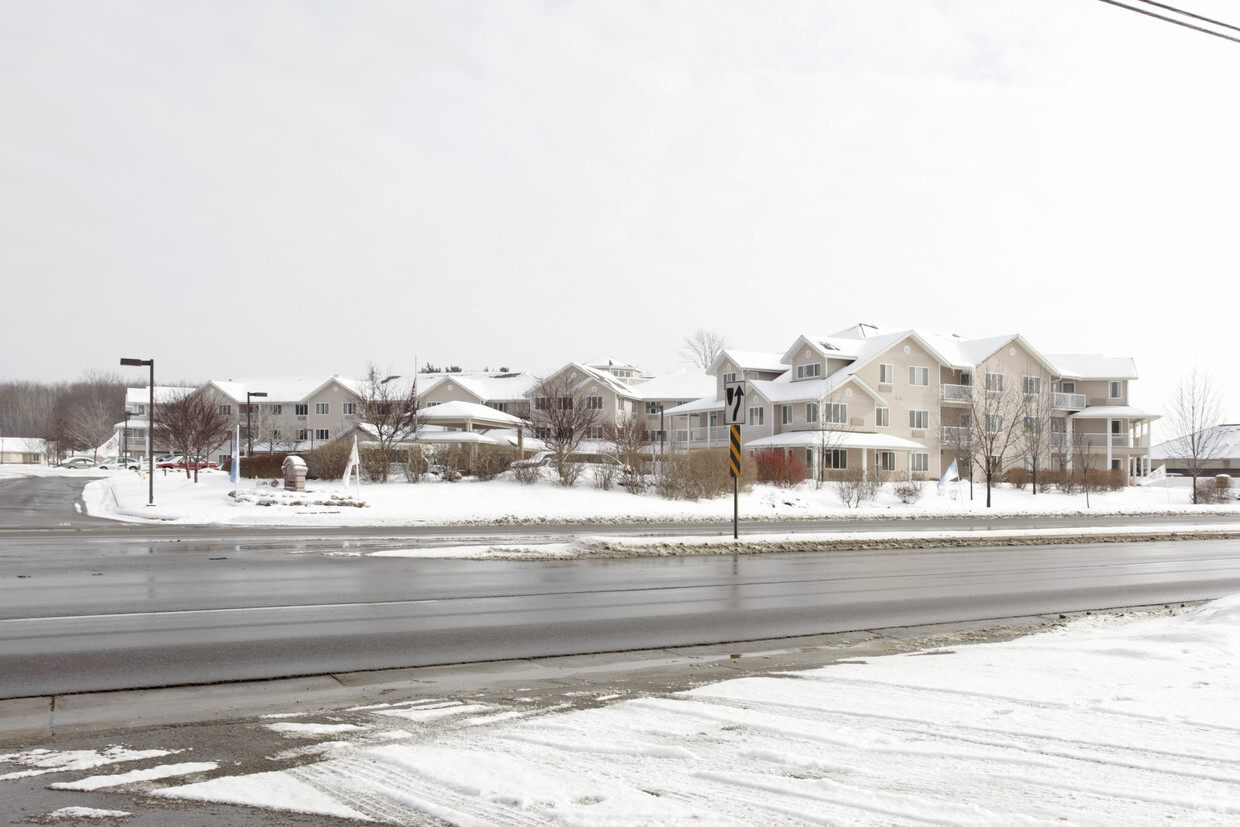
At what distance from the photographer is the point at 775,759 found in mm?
5188

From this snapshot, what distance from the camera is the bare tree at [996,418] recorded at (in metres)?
51.8

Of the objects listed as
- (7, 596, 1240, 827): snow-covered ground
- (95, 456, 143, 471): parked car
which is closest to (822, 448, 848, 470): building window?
(7, 596, 1240, 827): snow-covered ground

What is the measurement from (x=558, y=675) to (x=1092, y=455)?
2744 inches

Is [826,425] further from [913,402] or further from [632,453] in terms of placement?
[632,453]

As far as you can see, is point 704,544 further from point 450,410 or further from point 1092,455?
point 1092,455

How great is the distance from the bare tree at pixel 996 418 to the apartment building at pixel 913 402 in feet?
0.55

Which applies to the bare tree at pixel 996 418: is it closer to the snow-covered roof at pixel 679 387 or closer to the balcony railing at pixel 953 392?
the balcony railing at pixel 953 392

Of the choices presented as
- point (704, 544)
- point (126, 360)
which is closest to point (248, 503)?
point (126, 360)

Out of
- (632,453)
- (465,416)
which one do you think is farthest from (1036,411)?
(465,416)

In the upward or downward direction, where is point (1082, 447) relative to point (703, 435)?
downward

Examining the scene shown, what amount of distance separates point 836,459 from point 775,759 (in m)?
52.9

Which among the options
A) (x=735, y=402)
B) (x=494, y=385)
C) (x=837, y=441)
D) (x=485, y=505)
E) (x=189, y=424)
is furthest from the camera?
(x=494, y=385)

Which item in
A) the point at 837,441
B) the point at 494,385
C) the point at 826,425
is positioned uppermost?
the point at 494,385

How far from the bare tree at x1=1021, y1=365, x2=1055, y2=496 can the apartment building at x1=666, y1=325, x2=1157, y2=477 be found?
0.33 ft
